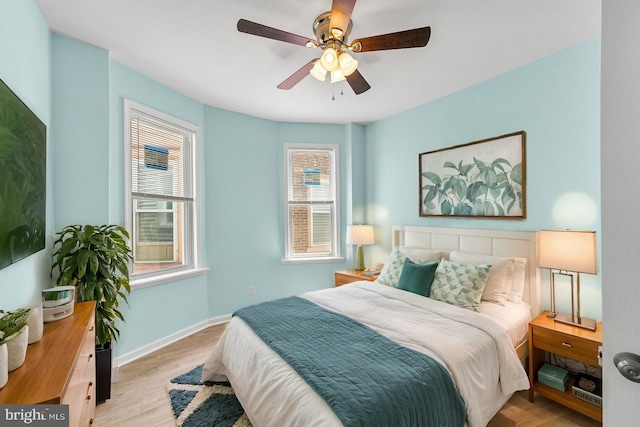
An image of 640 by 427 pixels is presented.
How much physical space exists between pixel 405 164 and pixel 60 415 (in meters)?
3.69

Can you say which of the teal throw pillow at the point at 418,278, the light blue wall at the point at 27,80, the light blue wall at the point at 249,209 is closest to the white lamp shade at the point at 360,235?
the light blue wall at the point at 249,209

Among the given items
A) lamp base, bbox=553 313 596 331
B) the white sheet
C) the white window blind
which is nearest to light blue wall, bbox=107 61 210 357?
the white window blind

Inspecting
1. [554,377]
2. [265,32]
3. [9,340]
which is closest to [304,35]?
[265,32]

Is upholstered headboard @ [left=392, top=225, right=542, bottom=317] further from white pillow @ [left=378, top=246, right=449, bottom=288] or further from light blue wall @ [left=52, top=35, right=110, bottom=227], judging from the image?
light blue wall @ [left=52, top=35, right=110, bottom=227]

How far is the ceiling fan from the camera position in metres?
1.63

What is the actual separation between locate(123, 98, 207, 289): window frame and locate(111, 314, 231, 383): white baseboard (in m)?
0.62

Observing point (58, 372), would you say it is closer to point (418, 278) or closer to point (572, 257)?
point (418, 278)

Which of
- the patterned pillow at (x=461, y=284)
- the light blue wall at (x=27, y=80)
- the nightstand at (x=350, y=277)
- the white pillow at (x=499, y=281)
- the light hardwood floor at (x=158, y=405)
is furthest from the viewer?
the nightstand at (x=350, y=277)

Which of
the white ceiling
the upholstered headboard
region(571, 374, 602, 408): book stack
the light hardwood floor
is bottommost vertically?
the light hardwood floor

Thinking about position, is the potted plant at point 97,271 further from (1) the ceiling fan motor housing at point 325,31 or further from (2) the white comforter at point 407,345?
(1) the ceiling fan motor housing at point 325,31

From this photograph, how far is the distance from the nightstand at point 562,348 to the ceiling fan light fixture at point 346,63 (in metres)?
2.25

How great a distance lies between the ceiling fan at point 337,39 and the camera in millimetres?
1627

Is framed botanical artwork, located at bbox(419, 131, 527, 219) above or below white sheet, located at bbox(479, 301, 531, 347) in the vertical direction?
above

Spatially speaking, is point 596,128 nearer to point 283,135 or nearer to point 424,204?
point 424,204
